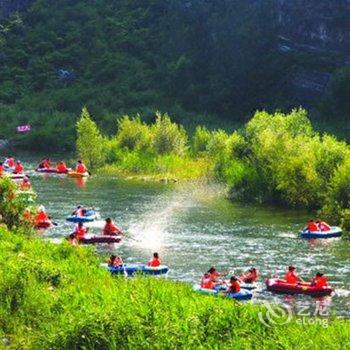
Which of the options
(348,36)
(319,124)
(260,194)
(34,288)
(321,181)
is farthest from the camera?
(348,36)

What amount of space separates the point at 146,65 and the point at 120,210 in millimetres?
74954

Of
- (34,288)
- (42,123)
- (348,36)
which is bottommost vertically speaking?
(42,123)

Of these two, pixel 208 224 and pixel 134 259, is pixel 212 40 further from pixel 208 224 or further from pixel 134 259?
pixel 134 259

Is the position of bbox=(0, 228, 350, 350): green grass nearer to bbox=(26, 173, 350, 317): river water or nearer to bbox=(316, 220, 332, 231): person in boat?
bbox=(26, 173, 350, 317): river water

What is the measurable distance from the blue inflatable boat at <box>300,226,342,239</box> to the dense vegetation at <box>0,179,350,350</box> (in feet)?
62.1

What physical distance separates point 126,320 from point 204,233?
25.3 metres

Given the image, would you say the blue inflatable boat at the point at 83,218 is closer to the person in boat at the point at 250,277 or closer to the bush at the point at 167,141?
the person in boat at the point at 250,277

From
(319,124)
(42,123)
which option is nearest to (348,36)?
(319,124)

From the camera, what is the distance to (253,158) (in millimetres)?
53094

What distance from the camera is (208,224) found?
4247cm

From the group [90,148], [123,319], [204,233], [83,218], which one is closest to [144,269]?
[204,233]

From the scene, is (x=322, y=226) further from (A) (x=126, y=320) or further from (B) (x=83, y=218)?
(A) (x=126, y=320)

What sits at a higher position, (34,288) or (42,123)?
(34,288)

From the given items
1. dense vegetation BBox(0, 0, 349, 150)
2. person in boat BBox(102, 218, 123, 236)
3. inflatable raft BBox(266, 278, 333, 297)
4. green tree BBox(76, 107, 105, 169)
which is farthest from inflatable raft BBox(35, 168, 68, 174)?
inflatable raft BBox(266, 278, 333, 297)
